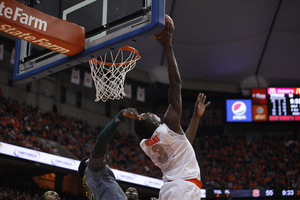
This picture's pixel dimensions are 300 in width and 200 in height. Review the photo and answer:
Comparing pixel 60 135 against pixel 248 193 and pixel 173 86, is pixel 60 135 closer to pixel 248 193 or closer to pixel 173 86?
pixel 248 193

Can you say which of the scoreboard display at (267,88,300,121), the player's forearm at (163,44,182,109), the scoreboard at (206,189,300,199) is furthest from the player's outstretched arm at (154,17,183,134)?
the scoreboard display at (267,88,300,121)

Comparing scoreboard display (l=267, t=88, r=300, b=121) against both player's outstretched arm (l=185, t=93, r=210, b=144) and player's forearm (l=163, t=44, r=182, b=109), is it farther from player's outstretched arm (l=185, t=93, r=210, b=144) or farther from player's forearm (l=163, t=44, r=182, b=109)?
player's forearm (l=163, t=44, r=182, b=109)

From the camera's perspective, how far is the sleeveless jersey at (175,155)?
110 inches

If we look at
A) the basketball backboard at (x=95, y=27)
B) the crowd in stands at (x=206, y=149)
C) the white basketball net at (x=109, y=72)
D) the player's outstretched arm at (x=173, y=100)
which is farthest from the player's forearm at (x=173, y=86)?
the crowd in stands at (x=206, y=149)

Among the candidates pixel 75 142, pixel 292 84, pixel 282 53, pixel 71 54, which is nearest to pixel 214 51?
pixel 282 53

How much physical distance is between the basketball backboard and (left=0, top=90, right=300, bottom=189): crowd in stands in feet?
25.1

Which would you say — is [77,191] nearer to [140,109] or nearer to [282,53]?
[140,109]

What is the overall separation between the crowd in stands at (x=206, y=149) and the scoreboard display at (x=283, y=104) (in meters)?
2.07

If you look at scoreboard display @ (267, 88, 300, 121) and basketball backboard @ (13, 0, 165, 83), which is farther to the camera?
scoreboard display @ (267, 88, 300, 121)

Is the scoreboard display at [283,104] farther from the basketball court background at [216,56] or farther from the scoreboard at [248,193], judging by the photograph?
the scoreboard at [248,193]

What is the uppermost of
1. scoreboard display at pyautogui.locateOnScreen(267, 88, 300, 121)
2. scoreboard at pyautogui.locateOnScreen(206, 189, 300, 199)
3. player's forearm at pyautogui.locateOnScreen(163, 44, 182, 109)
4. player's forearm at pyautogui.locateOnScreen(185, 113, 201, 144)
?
scoreboard display at pyautogui.locateOnScreen(267, 88, 300, 121)

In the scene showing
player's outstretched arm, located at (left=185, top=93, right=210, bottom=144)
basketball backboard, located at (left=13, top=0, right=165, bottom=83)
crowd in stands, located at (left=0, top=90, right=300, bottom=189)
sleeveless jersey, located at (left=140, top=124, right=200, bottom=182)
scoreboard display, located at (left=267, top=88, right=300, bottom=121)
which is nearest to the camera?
sleeveless jersey, located at (left=140, top=124, right=200, bottom=182)

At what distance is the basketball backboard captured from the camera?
340cm

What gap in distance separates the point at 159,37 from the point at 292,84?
2003 cm
